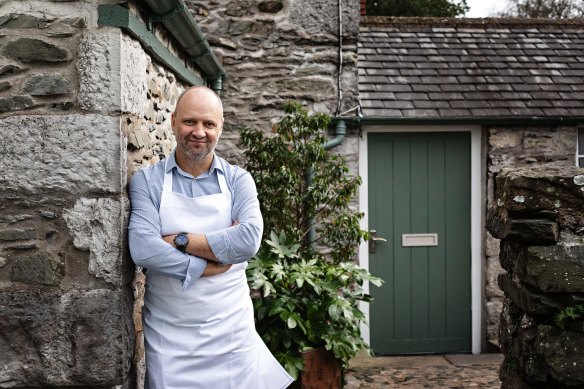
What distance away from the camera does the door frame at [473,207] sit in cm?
703

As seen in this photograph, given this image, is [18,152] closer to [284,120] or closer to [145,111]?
[145,111]

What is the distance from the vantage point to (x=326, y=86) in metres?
6.94

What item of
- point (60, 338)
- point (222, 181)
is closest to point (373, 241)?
point (222, 181)

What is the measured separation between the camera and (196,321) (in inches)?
114

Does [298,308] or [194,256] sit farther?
[298,308]

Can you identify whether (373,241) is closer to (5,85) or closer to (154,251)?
(154,251)

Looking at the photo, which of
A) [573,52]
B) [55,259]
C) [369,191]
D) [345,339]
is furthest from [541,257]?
[573,52]

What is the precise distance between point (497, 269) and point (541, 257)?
3.53 meters

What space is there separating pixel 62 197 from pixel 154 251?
507 mm

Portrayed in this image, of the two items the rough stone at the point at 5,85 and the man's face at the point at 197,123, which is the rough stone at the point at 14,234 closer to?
the rough stone at the point at 5,85

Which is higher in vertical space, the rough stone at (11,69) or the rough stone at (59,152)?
the rough stone at (11,69)

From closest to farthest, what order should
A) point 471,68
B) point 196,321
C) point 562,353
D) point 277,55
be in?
1. point 196,321
2. point 562,353
3. point 277,55
4. point 471,68

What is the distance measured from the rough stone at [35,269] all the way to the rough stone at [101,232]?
0.16 meters

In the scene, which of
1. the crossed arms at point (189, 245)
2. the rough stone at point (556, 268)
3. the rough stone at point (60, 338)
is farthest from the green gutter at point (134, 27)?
the rough stone at point (556, 268)
